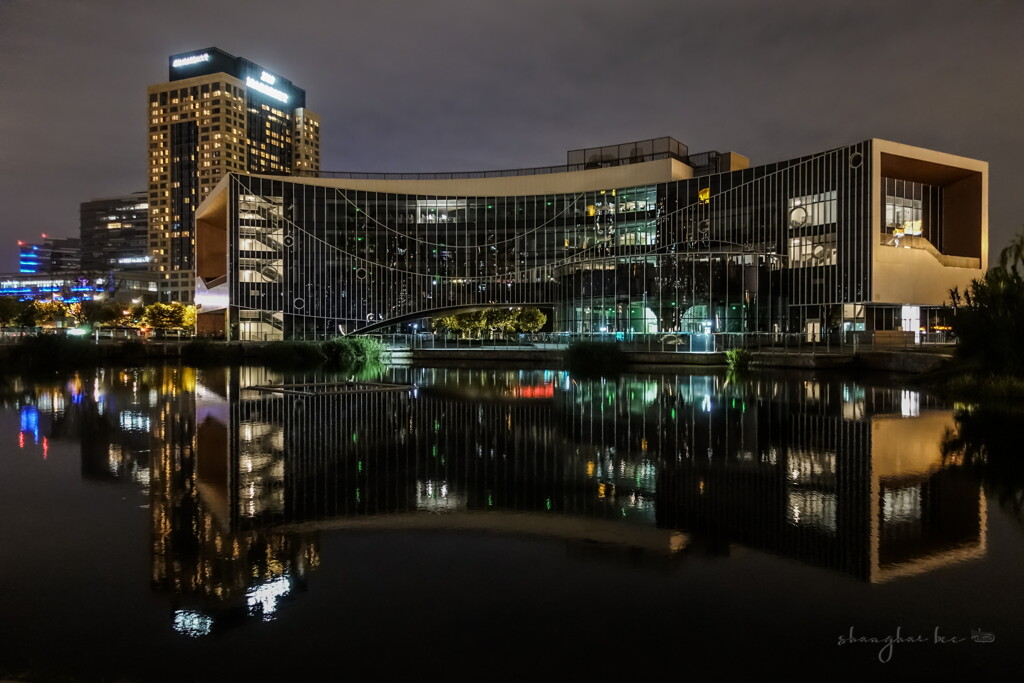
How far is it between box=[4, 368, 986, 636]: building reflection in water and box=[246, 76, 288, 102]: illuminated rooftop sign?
169m

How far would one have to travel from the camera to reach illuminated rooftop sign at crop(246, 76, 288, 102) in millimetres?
169625

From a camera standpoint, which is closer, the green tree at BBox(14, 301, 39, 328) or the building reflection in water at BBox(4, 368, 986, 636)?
the building reflection in water at BBox(4, 368, 986, 636)

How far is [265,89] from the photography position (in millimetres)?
175250

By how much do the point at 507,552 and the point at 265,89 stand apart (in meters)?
191

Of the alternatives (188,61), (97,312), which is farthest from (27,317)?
(188,61)

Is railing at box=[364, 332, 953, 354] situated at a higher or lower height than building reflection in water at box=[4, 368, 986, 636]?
higher

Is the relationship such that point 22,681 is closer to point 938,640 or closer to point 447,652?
point 447,652

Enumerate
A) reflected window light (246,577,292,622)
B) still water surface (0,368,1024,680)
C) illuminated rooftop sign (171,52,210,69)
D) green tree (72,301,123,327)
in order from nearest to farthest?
still water surface (0,368,1024,680) < reflected window light (246,577,292,622) < green tree (72,301,123,327) < illuminated rooftop sign (171,52,210,69)

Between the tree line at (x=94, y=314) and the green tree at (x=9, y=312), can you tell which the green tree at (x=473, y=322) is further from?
the green tree at (x=9, y=312)

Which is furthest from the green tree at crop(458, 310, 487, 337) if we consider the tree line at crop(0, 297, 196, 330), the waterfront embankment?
the tree line at crop(0, 297, 196, 330)

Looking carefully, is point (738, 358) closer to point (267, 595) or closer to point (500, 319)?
point (500, 319)

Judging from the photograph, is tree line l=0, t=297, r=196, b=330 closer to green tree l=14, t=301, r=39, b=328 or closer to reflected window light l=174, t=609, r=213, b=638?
green tree l=14, t=301, r=39, b=328

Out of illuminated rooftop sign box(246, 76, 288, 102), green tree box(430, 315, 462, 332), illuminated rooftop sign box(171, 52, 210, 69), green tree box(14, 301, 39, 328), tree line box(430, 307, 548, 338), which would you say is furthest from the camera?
illuminated rooftop sign box(246, 76, 288, 102)

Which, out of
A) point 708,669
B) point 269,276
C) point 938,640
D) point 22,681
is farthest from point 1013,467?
point 269,276
